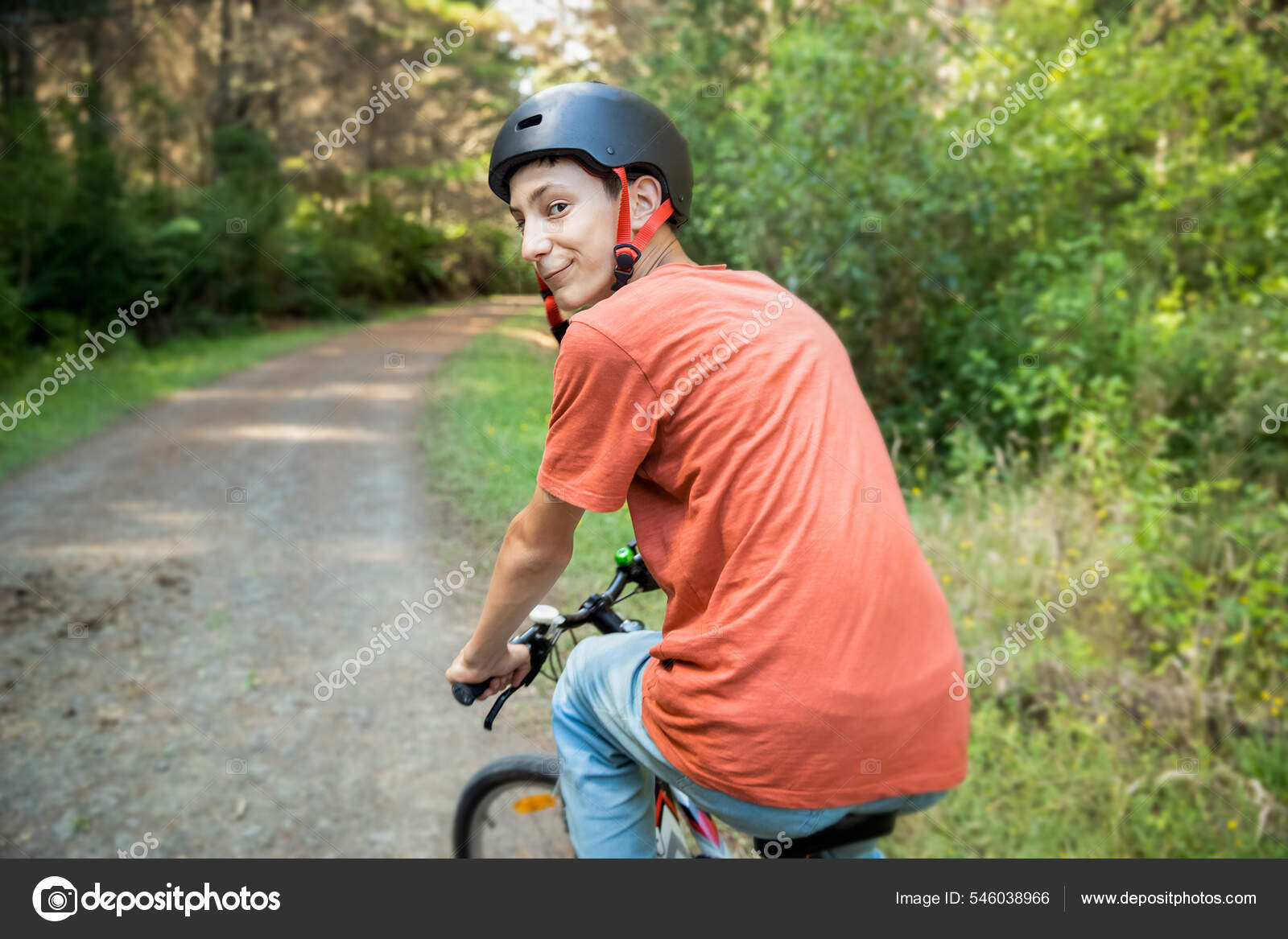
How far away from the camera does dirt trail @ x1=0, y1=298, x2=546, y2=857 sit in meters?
3.76

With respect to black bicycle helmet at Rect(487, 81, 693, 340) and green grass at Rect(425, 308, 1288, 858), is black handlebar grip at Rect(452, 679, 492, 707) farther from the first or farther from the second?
green grass at Rect(425, 308, 1288, 858)

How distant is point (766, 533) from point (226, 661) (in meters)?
4.44

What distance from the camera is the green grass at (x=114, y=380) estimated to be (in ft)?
32.5

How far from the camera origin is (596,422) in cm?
159

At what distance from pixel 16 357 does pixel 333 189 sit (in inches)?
536

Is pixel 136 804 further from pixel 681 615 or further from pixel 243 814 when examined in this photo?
pixel 681 615

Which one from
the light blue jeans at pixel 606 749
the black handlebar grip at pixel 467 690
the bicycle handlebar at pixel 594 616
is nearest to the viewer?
the light blue jeans at pixel 606 749

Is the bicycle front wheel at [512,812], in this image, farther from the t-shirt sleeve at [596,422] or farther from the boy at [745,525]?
the t-shirt sleeve at [596,422]

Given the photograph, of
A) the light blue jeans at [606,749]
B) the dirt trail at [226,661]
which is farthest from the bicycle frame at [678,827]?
the dirt trail at [226,661]

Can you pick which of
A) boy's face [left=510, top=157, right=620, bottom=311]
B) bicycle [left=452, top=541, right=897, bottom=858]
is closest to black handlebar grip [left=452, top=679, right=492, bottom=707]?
bicycle [left=452, top=541, right=897, bottom=858]
